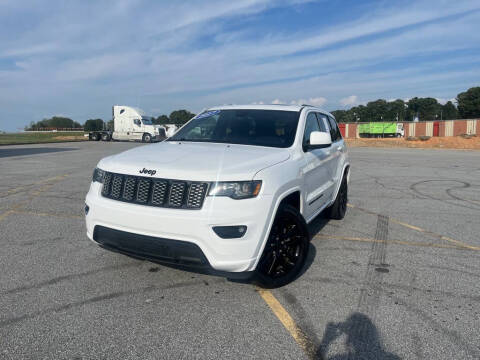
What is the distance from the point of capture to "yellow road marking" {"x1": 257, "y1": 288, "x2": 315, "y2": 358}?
2768 millimetres

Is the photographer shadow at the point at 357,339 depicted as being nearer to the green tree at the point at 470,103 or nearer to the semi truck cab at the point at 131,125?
the semi truck cab at the point at 131,125

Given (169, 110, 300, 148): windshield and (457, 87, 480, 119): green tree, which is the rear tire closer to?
(169, 110, 300, 148): windshield

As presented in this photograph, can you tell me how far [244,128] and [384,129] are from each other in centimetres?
6785

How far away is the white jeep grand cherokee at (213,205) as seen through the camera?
3137 millimetres

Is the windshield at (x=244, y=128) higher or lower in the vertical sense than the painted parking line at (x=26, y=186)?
higher

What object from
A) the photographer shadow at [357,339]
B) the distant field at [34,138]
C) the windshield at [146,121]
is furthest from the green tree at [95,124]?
the photographer shadow at [357,339]

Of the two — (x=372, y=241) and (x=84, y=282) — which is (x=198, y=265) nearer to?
(x=84, y=282)

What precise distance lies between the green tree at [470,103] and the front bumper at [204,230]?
117 m

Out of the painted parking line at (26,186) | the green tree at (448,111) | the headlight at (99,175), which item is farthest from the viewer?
the green tree at (448,111)

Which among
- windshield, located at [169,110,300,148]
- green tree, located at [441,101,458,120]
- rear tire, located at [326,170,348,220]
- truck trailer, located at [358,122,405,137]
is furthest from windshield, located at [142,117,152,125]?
green tree, located at [441,101,458,120]

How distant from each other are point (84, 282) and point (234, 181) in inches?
73.1

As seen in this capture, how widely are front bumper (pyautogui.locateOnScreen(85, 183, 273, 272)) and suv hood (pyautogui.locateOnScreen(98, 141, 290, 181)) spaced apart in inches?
8.8

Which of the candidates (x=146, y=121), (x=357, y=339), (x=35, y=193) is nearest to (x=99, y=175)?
(x=357, y=339)

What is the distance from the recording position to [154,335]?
9.43ft
